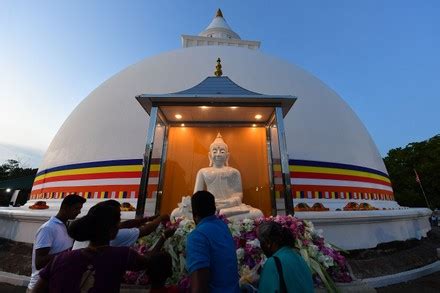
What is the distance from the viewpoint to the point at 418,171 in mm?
21250

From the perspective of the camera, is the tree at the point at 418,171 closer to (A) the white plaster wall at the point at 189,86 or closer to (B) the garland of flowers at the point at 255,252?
(A) the white plaster wall at the point at 189,86

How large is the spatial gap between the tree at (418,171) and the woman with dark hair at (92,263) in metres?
24.9

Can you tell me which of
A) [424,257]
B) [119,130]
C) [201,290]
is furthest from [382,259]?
[119,130]

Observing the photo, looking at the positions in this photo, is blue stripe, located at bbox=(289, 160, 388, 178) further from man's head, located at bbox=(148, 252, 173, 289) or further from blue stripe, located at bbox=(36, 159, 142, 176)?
man's head, located at bbox=(148, 252, 173, 289)

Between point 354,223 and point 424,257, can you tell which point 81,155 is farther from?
point 424,257

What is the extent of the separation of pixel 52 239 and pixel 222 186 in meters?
2.71

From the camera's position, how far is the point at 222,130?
17.4 ft

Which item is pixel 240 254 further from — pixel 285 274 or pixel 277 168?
pixel 277 168

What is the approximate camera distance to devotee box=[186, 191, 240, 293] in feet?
5.08

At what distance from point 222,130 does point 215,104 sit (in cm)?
115

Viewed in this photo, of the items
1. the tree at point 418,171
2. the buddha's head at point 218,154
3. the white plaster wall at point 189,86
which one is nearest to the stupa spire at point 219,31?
the white plaster wall at point 189,86

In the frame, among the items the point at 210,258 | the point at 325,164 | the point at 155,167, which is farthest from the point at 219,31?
the point at 210,258

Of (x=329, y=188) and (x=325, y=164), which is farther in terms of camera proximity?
(x=325, y=164)

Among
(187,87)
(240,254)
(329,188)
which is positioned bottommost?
(240,254)
